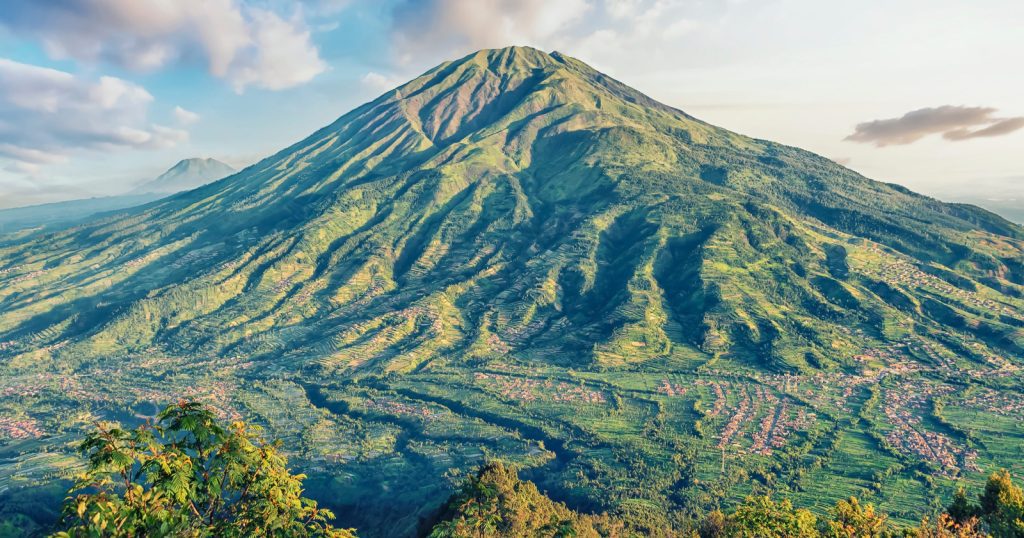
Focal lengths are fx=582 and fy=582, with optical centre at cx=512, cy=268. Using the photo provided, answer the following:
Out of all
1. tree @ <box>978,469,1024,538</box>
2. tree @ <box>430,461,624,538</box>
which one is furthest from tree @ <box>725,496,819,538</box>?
tree @ <box>978,469,1024,538</box>

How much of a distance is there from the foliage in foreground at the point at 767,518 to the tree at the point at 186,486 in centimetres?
2788

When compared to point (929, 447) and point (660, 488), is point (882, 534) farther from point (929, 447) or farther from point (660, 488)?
point (929, 447)

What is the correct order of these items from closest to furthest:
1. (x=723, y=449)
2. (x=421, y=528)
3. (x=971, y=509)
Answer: (x=971, y=509), (x=421, y=528), (x=723, y=449)

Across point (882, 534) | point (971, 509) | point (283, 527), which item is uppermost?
point (283, 527)

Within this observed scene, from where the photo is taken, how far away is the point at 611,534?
125625 millimetres

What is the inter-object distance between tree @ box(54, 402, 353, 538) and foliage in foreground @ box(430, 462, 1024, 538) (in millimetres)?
27881

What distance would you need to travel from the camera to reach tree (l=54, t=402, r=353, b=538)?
16.6 m

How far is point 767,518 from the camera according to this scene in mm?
51562

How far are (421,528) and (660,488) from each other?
9691cm

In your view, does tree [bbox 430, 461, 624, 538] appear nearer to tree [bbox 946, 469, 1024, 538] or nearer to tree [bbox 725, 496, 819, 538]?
tree [bbox 725, 496, 819, 538]

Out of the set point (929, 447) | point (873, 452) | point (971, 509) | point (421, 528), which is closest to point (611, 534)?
point (421, 528)

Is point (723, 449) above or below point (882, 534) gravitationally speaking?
below

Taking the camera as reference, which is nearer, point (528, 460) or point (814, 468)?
point (814, 468)

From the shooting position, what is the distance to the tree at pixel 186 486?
16.6 meters
